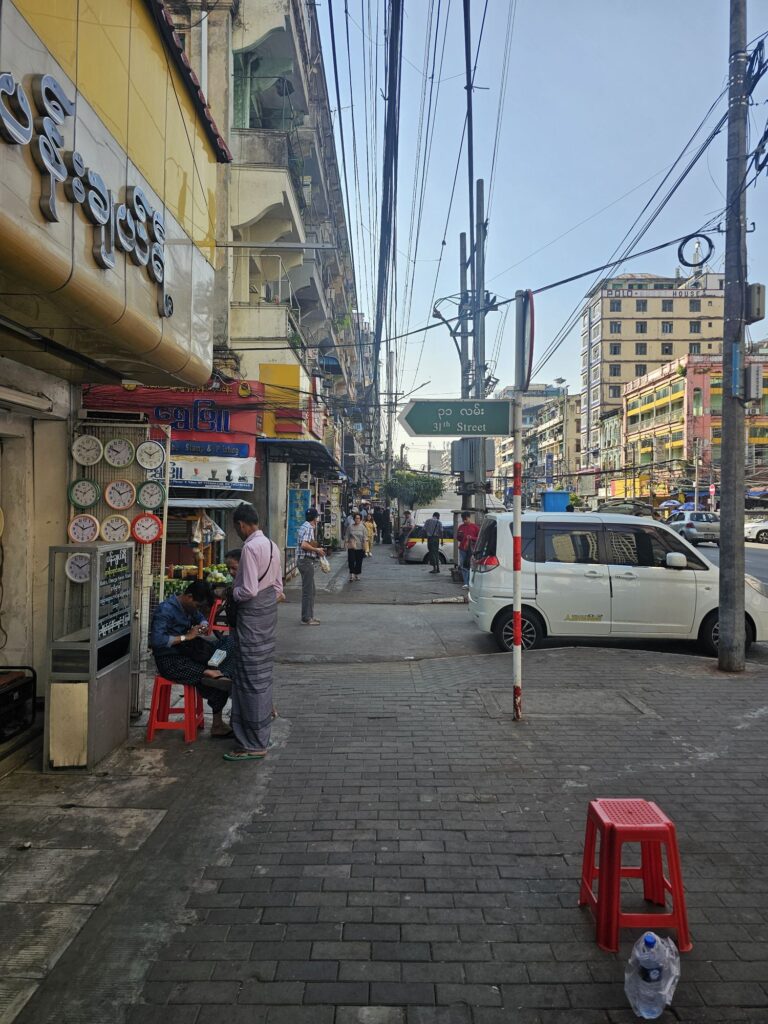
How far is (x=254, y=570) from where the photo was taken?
5031 mm

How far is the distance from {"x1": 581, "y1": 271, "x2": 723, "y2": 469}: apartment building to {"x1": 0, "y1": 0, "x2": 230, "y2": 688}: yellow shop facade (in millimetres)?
78160

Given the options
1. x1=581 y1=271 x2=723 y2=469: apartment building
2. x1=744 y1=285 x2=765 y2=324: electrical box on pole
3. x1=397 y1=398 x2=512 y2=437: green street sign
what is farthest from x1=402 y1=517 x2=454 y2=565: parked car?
x1=581 y1=271 x2=723 y2=469: apartment building

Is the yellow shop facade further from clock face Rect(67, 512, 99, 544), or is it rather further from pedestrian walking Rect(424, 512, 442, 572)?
pedestrian walking Rect(424, 512, 442, 572)

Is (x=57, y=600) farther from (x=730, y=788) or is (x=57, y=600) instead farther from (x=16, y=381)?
(x=730, y=788)

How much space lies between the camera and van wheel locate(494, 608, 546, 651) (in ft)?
29.8

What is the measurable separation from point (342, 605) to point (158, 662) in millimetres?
8104

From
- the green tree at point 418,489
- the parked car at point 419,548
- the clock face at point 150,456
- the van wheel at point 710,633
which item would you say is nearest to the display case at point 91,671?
the clock face at point 150,456

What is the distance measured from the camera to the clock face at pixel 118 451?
6355 millimetres

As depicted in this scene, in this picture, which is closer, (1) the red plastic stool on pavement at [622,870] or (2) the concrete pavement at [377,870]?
(2) the concrete pavement at [377,870]

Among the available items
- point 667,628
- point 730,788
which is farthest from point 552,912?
point 667,628

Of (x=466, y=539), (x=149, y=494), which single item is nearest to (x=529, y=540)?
(x=149, y=494)

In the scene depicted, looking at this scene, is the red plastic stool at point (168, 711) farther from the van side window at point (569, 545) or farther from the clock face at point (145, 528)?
the van side window at point (569, 545)

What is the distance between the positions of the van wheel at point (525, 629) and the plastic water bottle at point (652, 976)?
21.7ft

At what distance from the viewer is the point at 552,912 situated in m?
3.16
